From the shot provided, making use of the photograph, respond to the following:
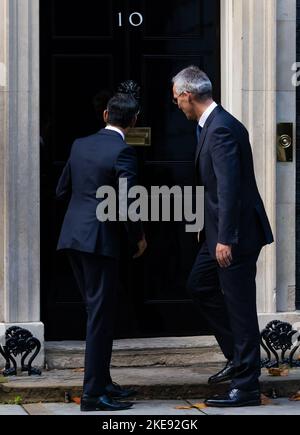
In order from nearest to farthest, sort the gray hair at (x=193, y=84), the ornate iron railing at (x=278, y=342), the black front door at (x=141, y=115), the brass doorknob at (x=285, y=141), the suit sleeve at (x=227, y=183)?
the suit sleeve at (x=227, y=183)
the gray hair at (x=193, y=84)
the ornate iron railing at (x=278, y=342)
the black front door at (x=141, y=115)
the brass doorknob at (x=285, y=141)

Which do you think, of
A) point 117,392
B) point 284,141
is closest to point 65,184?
point 117,392

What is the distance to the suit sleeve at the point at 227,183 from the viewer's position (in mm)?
7871

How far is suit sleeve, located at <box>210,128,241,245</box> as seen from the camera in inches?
310

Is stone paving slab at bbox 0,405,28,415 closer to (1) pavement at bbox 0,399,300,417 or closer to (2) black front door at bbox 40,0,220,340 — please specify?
(1) pavement at bbox 0,399,300,417

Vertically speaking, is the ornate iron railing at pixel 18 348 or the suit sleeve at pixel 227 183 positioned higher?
the suit sleeve at pixel 227 183

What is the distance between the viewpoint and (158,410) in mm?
8086

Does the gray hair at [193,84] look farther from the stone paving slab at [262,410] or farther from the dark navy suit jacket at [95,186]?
the stone paving slab at [262,410]

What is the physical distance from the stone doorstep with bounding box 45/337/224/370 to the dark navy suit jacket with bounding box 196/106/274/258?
1.44 meters

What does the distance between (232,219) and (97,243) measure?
2.70ft

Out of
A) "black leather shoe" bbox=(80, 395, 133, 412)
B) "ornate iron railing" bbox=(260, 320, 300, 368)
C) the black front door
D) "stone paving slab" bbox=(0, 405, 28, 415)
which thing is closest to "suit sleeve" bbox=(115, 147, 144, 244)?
"black leather shoe" bbox=(80, 395, 133, 412)

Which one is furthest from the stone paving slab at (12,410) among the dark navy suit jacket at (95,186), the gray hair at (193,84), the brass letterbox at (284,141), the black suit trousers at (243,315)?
the brass letterbox at (284,141)

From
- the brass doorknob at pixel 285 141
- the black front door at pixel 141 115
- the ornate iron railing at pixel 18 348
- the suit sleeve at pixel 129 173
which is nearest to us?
the suit sleeve at pixel 129 173

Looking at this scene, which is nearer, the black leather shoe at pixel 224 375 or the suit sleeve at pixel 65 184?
the suit sleeve at pixel 65 184
